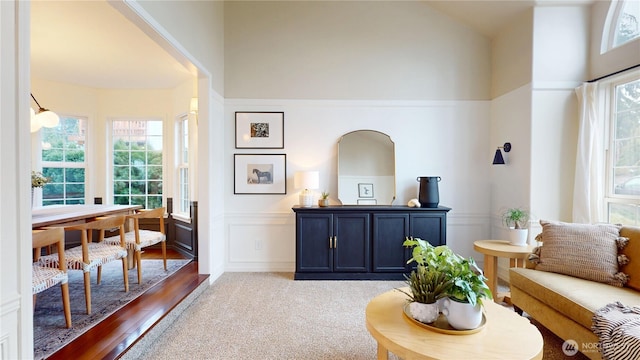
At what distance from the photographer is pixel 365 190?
13.3ft

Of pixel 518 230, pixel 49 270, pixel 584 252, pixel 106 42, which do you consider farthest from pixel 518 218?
pixel 106 42

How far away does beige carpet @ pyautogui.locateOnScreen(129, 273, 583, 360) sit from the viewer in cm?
222

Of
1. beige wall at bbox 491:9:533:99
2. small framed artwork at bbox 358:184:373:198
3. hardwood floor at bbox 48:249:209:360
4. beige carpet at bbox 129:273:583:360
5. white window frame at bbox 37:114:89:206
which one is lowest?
beige carpet at bbox 129:273:583:360

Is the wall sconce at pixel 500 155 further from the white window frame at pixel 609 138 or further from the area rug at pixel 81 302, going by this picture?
the area rug at pixel 81 302

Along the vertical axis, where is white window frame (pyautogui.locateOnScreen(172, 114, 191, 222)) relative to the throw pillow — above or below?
above

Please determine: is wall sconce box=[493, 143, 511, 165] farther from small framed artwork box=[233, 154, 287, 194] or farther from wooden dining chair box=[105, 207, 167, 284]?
wooden dining chair box=[105, 207, 167, 284]

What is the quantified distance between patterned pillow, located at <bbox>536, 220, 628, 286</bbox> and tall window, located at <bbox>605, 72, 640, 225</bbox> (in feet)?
2.37

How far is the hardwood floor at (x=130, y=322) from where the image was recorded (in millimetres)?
1980

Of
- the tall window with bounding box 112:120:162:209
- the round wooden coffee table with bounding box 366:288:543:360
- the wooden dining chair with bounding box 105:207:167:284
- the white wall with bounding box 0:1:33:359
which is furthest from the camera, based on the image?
the tall window with bounding box 112:120:162:209

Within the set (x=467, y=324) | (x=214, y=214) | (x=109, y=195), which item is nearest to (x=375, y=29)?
(x=214, y=214)

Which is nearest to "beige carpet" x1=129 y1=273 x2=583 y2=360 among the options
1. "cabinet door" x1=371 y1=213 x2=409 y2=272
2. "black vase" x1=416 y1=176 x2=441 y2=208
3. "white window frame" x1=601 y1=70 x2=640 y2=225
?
"cabinet door" x1=371 y1=213 x2=409 y2=272

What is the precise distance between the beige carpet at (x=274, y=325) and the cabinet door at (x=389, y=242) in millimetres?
223

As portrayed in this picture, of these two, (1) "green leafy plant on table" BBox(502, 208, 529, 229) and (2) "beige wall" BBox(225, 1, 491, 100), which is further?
(2) "beige wall" BBox(225, 1, 491, 100)

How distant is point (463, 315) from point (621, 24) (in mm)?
3582
